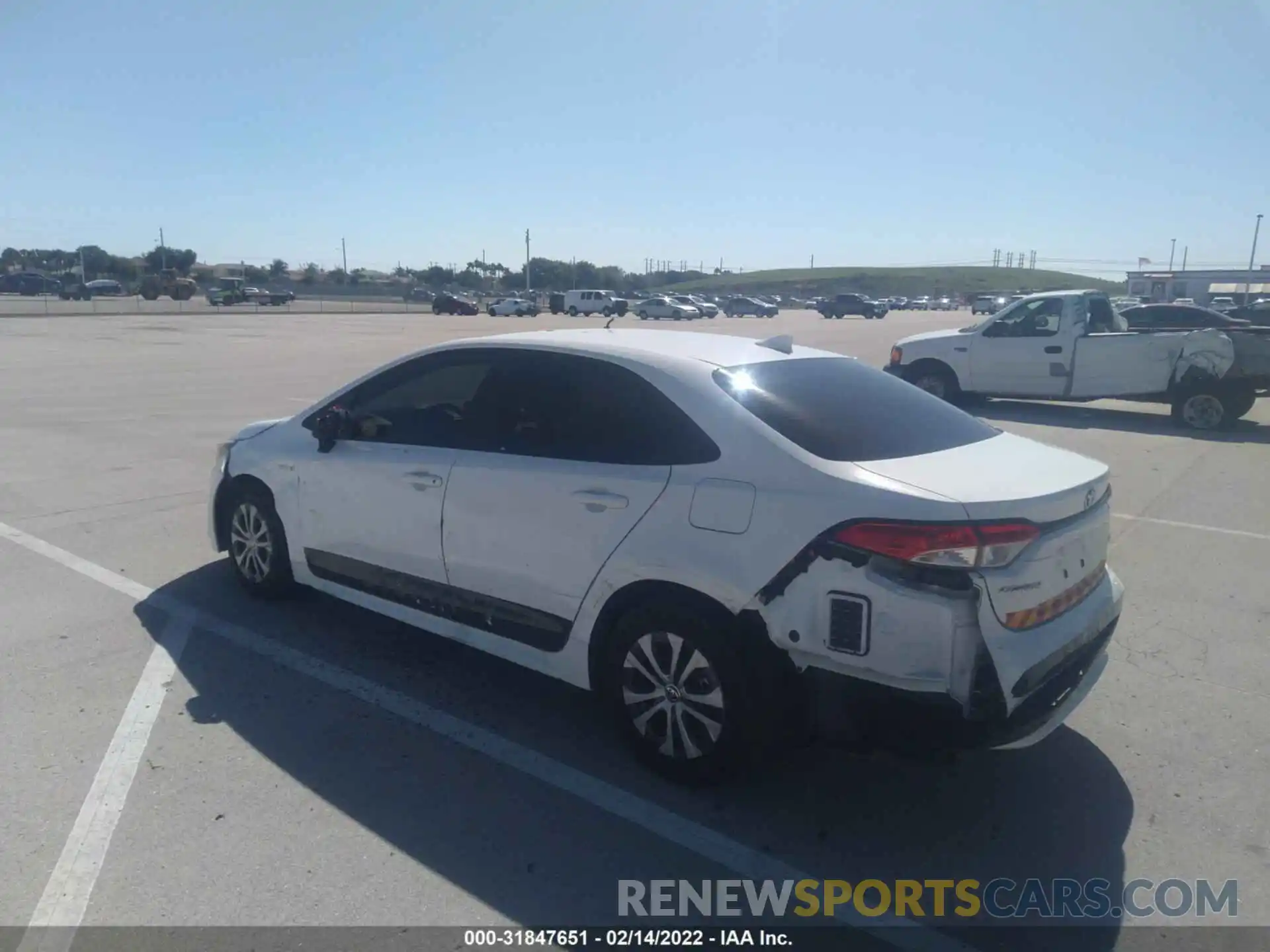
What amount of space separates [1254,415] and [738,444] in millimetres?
15400

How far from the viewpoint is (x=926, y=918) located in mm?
3271

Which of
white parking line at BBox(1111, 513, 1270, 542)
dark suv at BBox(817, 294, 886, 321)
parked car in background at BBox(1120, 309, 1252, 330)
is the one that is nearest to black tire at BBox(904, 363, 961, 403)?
parked car in background at BBox(1120, 309, 1252, 330)

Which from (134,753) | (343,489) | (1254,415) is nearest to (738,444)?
(343,489)

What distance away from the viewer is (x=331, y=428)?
5371 millimetres

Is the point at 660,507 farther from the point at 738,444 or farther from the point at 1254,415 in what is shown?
the point at 1254,415

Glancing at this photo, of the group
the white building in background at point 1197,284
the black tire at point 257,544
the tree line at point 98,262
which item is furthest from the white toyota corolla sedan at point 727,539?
the tree line at point 98,262

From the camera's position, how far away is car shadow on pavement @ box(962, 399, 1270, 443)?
1369 cm

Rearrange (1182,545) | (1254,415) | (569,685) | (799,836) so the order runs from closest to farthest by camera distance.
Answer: (799,836) → (569,685) → (1182,545) → (1254,415)

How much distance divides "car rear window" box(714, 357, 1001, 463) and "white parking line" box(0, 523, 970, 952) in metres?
1.48

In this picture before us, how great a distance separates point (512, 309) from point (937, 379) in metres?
52.4

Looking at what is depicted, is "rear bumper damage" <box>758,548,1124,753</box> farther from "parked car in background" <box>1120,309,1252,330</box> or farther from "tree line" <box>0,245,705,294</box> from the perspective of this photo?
"tree line" <box>0,245,705,294</box>

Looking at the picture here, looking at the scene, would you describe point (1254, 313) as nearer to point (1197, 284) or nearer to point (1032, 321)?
point (1032, 321)

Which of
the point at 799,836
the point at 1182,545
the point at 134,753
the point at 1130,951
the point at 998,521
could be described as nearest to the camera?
the point at 1130,951

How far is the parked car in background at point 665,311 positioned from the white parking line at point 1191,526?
55.7 metres
